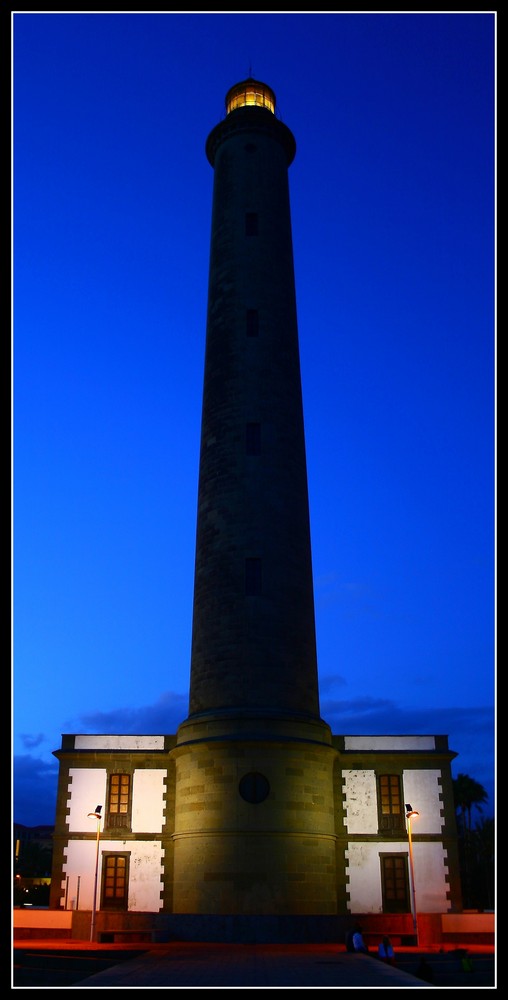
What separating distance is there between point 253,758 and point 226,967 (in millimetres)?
7973

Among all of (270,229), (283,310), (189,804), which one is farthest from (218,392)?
(189,804)

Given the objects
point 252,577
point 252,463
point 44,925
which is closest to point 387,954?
point 44,925

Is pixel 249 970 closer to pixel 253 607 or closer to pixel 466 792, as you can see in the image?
pixel 253 607

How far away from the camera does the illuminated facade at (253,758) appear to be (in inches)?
939

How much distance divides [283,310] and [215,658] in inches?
481

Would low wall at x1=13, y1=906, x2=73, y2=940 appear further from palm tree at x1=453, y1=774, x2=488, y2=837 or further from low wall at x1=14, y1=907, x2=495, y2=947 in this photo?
palm tree at x1=453, y1=774, x2=488, y2=837

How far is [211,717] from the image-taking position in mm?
25219

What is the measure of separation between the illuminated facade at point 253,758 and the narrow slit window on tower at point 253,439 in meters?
0.07

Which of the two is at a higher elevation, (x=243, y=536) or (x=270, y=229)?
(x=270, y=229)

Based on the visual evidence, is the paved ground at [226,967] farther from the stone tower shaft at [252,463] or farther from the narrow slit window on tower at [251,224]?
the narrow slit window on tower at [251,224]

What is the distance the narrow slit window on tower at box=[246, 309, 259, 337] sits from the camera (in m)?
29.2

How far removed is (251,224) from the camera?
101 ft

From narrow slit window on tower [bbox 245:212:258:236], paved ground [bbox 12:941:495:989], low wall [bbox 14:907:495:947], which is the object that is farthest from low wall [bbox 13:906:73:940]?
narrow slit window on tower [bbox 245:212:258:236]

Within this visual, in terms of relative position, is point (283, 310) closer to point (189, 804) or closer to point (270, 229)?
point (270, 229)
